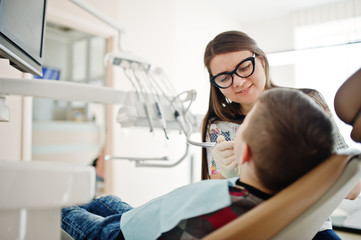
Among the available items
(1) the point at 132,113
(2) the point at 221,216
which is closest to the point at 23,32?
(1) the point at 132,113

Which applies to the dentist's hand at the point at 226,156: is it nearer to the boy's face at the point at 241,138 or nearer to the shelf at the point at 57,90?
the boy's face at the point at 241,138

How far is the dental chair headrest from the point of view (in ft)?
1.89

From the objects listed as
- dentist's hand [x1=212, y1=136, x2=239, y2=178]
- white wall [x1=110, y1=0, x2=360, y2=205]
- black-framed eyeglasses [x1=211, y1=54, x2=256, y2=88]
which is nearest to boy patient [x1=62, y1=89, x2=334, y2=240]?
dentist's hand [x1=212, y1=136, x2=239, y2=178]

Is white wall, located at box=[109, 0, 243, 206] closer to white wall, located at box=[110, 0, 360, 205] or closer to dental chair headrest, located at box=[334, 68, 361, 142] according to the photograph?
white wall, located at box=[110, 0, 360, 205]

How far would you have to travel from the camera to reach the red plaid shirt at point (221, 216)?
603 millimetres

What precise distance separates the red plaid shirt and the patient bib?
3cm

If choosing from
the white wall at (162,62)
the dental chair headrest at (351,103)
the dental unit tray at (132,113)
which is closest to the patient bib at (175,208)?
the dental chair headrest at (351,103)

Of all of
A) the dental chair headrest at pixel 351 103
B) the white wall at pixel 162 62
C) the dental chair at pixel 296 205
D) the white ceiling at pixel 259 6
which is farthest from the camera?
the white ceiling at pixel 259 6

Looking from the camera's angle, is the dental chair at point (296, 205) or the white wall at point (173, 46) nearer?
the dental chair at point (296, 205)

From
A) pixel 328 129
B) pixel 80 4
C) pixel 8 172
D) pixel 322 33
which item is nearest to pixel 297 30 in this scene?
pixel 322 33

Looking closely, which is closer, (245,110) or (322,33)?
(245,110)

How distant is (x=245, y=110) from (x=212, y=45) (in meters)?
0.35

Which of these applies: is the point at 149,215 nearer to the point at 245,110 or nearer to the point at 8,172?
the point at 8,172

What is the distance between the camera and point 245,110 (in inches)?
53.1
